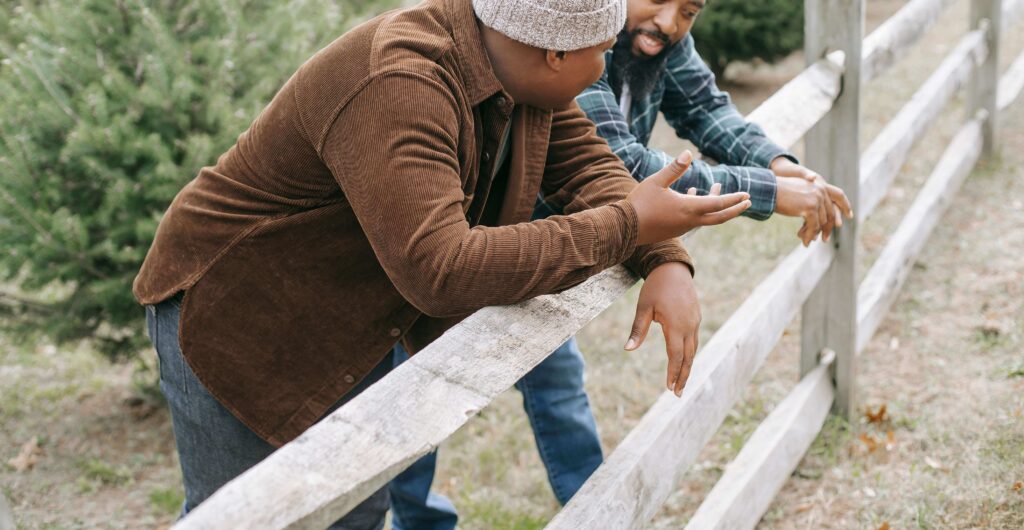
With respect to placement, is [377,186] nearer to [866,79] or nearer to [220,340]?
[220,340]

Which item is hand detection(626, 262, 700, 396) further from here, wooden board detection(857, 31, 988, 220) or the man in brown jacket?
wooden board detection(857, 31, 988, 220)

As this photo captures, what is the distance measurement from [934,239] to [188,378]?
14.5ft

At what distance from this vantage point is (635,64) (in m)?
2.47

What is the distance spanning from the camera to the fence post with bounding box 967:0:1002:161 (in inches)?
231

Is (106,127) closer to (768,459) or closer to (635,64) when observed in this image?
(635,64)

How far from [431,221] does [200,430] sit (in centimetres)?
82

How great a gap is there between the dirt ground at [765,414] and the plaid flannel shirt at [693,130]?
49.1 inches

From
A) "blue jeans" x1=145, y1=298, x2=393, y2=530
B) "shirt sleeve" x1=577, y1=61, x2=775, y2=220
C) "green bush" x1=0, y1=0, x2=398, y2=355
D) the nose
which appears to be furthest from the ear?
"green bush" x1=0, y1=0, x2=398, y2=355

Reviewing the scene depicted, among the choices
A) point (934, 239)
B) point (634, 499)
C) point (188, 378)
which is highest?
point (188, 378)

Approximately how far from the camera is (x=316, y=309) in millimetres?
1938

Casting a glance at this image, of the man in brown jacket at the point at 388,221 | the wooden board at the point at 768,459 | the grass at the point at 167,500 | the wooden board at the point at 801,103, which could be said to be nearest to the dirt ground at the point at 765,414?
the grass at the point at 167,500

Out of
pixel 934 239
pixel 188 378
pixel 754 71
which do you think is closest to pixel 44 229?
pixel 188 378

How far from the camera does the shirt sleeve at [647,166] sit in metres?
2.35

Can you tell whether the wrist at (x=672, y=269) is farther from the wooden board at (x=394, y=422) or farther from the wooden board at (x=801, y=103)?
the wooden board at (x=801, y=103)
